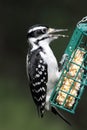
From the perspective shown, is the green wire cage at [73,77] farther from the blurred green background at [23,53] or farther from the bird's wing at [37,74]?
the blurred green background at [23,53]

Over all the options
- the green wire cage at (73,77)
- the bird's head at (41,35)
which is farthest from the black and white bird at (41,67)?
the green wire cage at (73,77)

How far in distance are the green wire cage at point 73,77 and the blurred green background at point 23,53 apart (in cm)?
335

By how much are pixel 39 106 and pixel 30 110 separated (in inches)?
144

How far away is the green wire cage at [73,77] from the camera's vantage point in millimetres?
10242

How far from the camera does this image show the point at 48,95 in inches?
417

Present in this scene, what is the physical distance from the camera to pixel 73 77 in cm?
1028

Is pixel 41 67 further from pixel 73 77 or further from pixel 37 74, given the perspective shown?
pixel 73 77

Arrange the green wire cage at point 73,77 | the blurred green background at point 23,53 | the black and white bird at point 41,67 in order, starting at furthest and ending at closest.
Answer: the blurred green background at point 23,53, the black and white bird at point 41,67, the green wire cage at point 73,77

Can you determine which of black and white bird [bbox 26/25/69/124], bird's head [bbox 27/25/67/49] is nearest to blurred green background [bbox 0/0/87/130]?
black and white bird [bbox 26/25/69/124]

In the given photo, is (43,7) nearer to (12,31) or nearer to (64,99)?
(12,31)

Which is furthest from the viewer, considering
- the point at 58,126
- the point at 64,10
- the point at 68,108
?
the point at 64,10

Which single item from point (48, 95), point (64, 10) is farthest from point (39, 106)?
point (64, 10)

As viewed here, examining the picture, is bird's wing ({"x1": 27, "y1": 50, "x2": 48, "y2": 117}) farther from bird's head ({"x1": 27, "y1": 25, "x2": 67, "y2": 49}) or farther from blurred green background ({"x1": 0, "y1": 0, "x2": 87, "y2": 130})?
blurred green background ({"x1": 0, "y1": 0, "x2": 87, "y2": 130})

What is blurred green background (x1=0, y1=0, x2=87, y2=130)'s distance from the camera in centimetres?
1394
